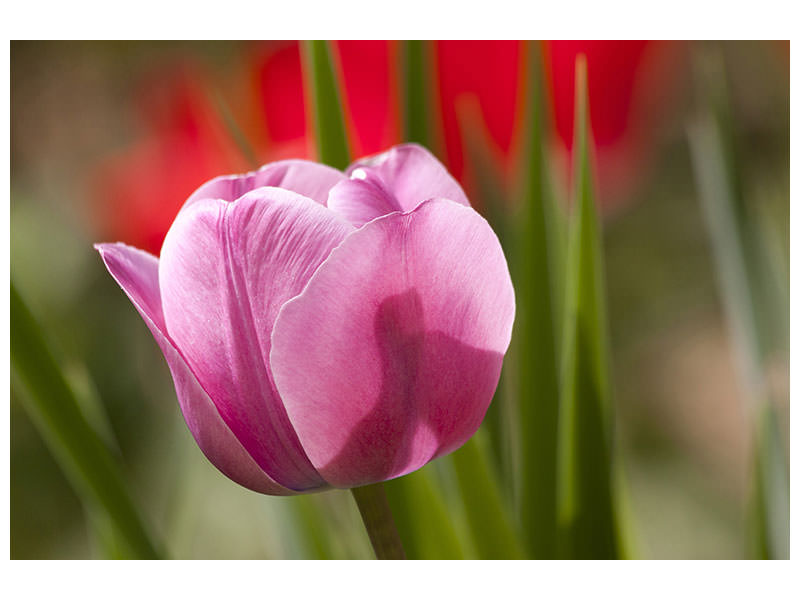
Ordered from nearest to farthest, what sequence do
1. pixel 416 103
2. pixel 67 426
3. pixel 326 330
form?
pixel 326 330 → pixel 67 426 → pixel 416 103

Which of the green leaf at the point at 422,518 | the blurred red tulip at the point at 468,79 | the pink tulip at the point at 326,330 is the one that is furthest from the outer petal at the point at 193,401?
the blurred red tulip at the point at 468,79

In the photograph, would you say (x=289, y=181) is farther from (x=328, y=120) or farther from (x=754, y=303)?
(x=754, y=303)

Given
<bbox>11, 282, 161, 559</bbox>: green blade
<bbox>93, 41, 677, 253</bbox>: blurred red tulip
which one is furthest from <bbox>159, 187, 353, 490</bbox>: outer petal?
<bbox>93, 41, 677, 253</bbox>: blurred red tulip

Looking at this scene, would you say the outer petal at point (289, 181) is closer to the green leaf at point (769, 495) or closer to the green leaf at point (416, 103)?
the green leaf at point (416, 103)

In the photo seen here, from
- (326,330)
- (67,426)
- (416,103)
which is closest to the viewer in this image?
(326,330)

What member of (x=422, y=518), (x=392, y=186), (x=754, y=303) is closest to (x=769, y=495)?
(x=754, y=303)
